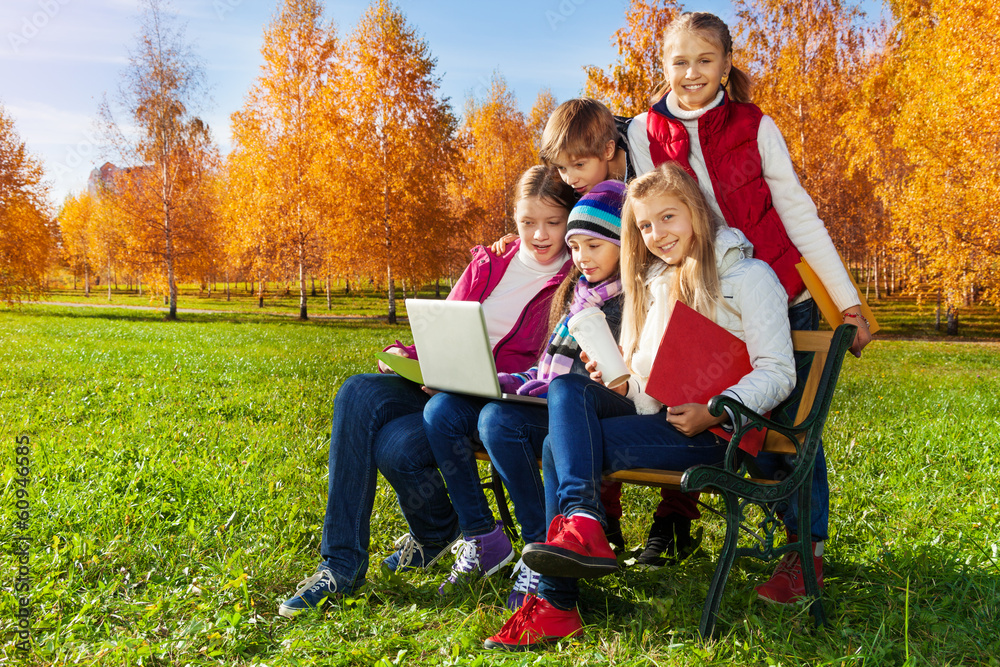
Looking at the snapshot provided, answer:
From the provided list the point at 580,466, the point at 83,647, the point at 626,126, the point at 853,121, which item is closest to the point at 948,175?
the point at 853,121

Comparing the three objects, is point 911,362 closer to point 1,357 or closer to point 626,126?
point 626,126

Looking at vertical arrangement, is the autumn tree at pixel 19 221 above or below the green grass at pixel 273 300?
above

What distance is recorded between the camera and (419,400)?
311cm

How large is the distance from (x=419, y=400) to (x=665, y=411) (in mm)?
1094

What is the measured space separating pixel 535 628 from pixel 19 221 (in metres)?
26.9

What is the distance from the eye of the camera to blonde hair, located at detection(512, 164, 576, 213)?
2.97 m

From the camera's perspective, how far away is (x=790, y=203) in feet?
8.77

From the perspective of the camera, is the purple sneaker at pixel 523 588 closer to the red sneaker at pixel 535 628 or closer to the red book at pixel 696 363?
the red sneaker at pixel 535 628

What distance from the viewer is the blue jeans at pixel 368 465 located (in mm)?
→ 2809

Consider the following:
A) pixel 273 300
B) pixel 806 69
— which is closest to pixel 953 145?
pixel 806 69

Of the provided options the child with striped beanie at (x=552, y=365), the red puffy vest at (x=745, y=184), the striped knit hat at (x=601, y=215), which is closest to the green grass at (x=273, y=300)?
the child with striped beanie at (x=552, y=365)

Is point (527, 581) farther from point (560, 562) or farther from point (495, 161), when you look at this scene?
point (495, 161)

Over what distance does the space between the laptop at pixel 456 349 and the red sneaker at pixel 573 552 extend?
560 mm

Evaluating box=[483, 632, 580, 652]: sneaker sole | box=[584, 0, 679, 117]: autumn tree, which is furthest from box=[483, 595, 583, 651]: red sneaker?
box=[584, 0, 679, 117]: autumn tree
